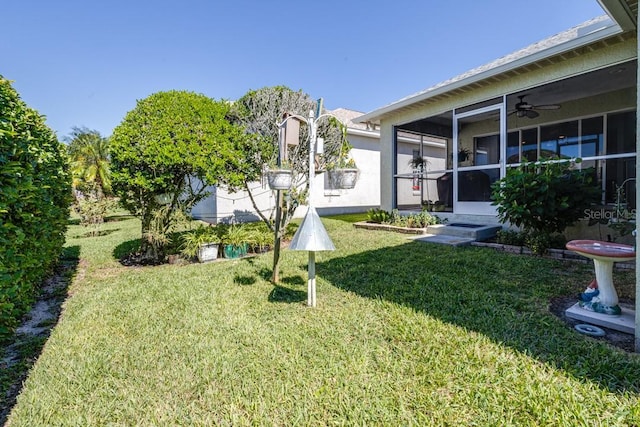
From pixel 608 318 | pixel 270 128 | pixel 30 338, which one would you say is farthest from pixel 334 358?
pixel 270 128

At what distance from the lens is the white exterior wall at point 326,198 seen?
11056 millimetres

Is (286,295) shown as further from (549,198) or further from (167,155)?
Answer: (549,198)

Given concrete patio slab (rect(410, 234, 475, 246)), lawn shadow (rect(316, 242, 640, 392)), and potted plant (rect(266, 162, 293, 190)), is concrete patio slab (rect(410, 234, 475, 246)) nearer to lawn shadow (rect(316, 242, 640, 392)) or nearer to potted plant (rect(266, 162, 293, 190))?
lawn shadow (rect(316, 242, 640, 392))

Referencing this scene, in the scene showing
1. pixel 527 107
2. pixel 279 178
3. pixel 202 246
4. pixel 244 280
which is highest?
pixel 527 107

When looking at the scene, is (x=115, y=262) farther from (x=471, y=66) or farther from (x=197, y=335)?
(x=471, y=66)

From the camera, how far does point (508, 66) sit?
682cm

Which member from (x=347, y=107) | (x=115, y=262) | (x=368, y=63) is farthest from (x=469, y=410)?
(x=347, y=107)

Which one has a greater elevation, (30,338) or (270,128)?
(270,128)

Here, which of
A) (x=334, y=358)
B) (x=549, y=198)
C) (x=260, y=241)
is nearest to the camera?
(x=334, y=358)

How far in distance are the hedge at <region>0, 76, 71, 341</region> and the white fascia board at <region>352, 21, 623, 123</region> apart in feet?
27.2

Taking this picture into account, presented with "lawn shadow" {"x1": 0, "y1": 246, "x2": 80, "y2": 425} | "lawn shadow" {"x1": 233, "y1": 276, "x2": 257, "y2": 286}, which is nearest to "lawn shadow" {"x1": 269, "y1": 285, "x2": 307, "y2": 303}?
"lawn shadow" {"x1": 233, "y1": 276, "x2": 257, "y2": 286}

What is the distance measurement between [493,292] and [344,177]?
2314 mm

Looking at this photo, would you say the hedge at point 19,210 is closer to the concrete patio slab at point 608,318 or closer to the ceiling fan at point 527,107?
the concrete patio slab at point 608,318

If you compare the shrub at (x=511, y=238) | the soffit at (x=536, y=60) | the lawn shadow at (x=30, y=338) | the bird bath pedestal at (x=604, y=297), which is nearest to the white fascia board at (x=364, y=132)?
the soffit at (x=536, y=60)
